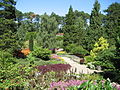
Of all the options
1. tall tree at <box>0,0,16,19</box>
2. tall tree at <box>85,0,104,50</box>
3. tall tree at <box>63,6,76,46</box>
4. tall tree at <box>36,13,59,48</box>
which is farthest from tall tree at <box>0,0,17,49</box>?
tall tree at <box>63,6,76,46</box>

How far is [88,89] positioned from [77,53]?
76.0 ft

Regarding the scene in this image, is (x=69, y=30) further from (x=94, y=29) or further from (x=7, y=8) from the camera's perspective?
(x=7, y=8)

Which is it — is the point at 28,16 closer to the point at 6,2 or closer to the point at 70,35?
the point at 70,35

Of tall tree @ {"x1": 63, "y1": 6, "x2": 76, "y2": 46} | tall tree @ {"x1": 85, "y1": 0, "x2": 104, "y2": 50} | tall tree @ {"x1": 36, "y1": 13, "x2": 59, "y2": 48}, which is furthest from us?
tall tree @ {"x1": 63, "y1": 6, "x2": 76, "y2": 46}

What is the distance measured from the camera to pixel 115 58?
8.89 meters

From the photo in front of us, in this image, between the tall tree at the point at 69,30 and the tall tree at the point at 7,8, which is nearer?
the tall tree at the point at 7,8

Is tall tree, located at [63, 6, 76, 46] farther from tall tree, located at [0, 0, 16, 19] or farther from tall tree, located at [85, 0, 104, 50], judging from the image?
tall tree, located at [0, 0, 16, 19]

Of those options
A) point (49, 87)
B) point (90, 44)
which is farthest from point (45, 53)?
point (49, 87)

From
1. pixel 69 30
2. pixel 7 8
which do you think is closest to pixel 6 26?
pixel 7 8

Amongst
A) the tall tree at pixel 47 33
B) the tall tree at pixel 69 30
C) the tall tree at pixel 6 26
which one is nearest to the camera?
the tall tree at pixel 6 26

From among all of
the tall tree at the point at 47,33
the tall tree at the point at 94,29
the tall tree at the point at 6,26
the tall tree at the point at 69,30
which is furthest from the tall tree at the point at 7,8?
the tall tree at the point at 69,30

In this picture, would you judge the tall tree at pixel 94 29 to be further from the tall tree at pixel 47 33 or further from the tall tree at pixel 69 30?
the tall tree at pixel 69 30

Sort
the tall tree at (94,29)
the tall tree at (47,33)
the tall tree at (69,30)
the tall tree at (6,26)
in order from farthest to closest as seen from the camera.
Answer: the tall tree at (69,30), the tall tree at (94,29), the tall tree at (47,33), the tall tree at (6,26)

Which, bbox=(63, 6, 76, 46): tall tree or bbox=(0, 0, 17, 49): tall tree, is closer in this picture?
bbox=(0, 0, 17, 49): tall tree
